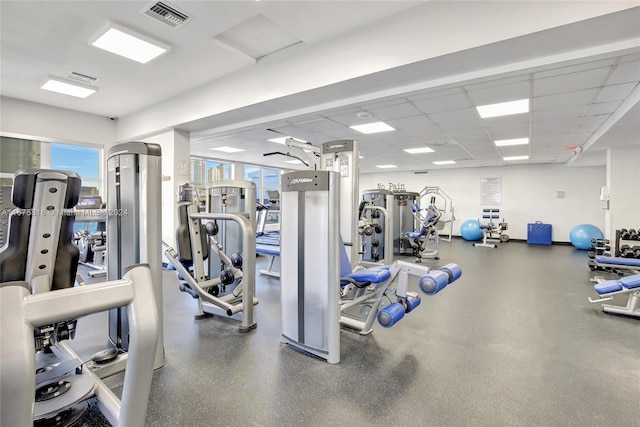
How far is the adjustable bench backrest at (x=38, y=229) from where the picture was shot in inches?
56.4

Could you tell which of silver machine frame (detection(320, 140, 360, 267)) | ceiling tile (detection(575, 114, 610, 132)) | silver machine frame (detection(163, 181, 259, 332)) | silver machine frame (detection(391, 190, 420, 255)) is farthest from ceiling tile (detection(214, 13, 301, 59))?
silver machine frame (detection(391, 190, 420, 255))

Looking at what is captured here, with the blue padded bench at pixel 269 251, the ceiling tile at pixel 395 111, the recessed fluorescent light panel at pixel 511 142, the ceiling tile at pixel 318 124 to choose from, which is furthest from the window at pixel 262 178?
the recessed fluorescent light panel at pixel 511 142

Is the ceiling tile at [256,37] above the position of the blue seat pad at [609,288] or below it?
above

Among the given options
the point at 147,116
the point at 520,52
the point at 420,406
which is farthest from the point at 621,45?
the point at 147,116

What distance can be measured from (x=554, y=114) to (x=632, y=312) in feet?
9.14

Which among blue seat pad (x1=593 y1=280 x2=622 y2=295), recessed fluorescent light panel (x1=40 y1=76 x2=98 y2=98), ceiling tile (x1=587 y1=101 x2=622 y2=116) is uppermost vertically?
recessed fluorescent light panel (x1=40 y1=76 x2=98 y2=98)

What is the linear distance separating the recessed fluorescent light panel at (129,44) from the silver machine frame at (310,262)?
2.37m

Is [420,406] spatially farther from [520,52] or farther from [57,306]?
[520,52]

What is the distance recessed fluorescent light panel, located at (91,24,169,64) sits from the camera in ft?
10.3

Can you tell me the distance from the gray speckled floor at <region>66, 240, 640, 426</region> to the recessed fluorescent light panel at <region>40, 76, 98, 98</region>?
3.53 metres

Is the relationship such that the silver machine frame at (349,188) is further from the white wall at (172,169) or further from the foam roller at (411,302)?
the white wall at (172,169)

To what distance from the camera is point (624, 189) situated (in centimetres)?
594

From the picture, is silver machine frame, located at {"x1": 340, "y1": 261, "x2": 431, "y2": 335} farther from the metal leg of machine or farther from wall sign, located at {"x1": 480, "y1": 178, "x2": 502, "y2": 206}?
wall sign, located at {"x1": 480, "y1": 178, "x2": 502, "y2": 206}


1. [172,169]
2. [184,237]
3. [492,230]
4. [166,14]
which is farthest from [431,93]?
[492,230]
